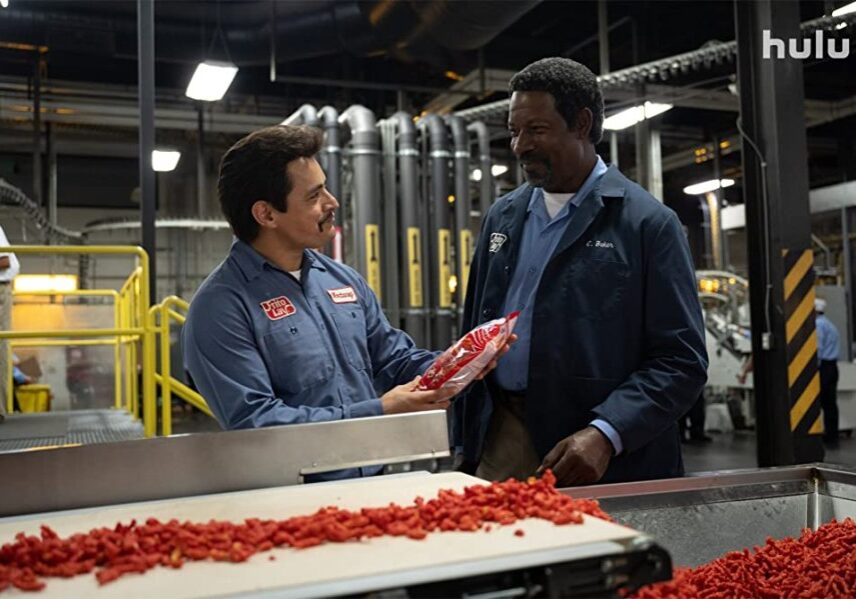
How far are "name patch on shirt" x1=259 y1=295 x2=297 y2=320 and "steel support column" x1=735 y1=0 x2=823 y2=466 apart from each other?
3.71 metres

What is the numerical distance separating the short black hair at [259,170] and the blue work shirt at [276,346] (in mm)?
74

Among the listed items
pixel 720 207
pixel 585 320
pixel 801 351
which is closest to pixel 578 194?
pixel 585 320

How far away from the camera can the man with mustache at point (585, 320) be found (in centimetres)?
195

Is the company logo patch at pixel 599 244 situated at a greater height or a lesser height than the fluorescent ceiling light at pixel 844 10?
lesser

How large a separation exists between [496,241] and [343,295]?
0.53 metres

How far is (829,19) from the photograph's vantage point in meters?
5.98

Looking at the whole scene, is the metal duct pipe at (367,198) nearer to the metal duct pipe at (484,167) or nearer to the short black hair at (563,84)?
the metal duct pipe at (484,167)

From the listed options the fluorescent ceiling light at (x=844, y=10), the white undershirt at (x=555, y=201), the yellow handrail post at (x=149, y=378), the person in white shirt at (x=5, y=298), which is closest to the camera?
the white undershirt at (x=555, y=201)

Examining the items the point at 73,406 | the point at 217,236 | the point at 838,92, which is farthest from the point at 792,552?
the point at 217,236

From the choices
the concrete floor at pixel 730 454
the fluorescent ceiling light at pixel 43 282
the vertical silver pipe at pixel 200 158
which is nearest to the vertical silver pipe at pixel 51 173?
the fluorescent ceiling light at pixel 43 282

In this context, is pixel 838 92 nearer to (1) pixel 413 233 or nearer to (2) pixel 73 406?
(1) pixel 413 233

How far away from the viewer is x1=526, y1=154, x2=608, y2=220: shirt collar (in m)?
A: 2.16

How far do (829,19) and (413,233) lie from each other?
13.7 feet

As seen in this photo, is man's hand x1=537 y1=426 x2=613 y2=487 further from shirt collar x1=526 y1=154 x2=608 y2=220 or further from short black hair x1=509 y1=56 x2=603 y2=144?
short black hair x1=509 y1=56 x2=603 y2=144
